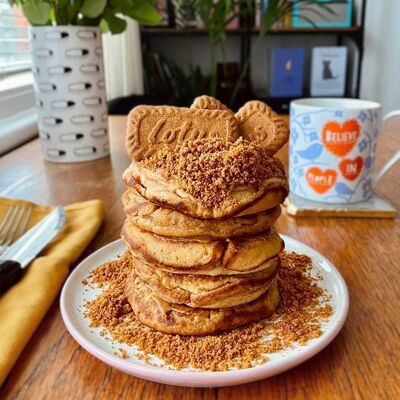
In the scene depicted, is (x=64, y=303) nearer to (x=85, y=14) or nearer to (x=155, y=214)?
(x=155, y=214)

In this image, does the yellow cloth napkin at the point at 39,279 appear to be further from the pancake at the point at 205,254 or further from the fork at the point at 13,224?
the pancake at the point at 205,254

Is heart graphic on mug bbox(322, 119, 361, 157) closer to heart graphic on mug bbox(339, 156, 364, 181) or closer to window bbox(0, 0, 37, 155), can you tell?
heart graphic on mug bbox(339, 156, 364, 181)

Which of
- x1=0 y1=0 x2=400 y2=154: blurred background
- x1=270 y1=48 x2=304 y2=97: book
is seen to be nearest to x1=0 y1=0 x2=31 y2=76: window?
x1=0 y1=0 x2=400 y2=154: blurred background

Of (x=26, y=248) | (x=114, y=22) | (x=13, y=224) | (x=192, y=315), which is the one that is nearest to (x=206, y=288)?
(x=192, y=315)

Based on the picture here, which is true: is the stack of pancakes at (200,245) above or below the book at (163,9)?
below

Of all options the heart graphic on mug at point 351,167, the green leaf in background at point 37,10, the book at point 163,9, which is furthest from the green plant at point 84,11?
the book at point 163,9

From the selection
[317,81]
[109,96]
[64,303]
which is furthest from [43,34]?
[317,81]

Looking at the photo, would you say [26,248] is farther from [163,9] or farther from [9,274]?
[163,9]

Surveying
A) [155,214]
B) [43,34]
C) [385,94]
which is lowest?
[385,94]
